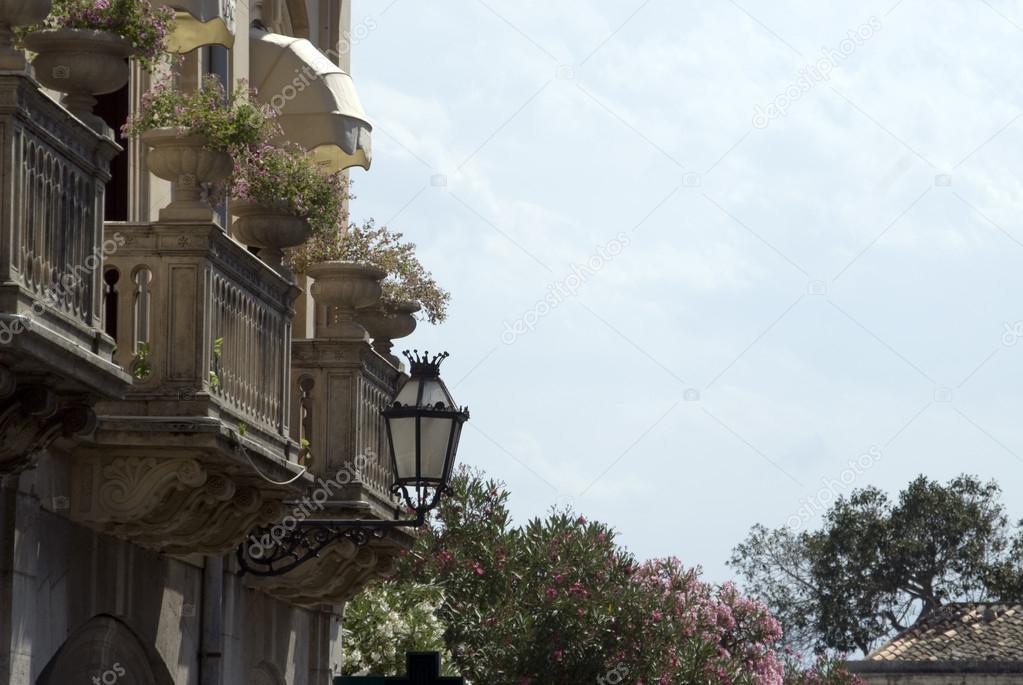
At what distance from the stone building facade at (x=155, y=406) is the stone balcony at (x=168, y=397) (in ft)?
0.04

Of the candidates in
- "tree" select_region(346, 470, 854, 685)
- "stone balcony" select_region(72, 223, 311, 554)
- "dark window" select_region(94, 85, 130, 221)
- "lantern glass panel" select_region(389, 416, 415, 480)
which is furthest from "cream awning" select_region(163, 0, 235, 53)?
"tree" select_region(346, 470, 854, 685)

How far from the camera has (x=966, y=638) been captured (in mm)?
56156

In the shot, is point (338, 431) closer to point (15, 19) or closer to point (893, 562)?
point (15, 19)

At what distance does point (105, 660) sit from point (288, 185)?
10.0ft

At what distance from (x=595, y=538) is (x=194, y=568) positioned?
15182 mm

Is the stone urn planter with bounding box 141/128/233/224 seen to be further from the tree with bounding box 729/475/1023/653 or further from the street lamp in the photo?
the tree with bounding box 729/475/1023/653

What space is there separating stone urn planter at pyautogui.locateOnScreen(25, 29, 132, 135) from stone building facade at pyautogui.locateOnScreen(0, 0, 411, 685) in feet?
1.86

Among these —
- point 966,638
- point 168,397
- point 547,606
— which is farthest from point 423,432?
point 966,638

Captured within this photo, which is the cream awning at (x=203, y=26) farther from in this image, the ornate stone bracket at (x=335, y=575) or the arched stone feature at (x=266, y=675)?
the arched stone feature at (x=266, y=675)

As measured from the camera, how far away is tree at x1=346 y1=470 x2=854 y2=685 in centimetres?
2661

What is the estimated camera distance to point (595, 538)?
90.9ft

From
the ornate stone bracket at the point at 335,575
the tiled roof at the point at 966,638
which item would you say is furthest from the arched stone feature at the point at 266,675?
the tiled roof at the point at 966,638

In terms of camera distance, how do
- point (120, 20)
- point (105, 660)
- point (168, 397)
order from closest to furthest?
point (120, 20), point (168, 397), point (105, 660)

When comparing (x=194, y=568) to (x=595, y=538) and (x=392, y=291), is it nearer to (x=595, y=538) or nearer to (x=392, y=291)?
(x=392, y=291)
